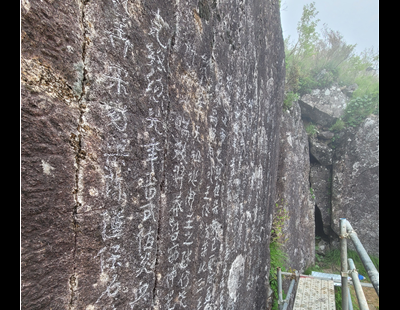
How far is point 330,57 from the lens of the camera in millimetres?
9211

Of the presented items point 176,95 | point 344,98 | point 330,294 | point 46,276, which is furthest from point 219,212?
point 344,98

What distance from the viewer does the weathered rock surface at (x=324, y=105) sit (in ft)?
26.6

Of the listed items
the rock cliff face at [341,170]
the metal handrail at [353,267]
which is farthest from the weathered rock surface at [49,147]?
the rock cliff face at [341,170]

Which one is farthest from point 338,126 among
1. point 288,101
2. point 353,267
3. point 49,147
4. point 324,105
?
point 49,147

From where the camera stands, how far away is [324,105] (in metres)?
8.12

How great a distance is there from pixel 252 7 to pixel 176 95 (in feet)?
6.21

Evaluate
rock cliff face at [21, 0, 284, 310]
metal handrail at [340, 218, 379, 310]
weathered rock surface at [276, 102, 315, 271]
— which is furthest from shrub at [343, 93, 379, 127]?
rock cliff face at [21, 0, 284, 310]

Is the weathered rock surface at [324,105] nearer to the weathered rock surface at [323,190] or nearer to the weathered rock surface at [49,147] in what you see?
the weathered rock surface at [323,190]

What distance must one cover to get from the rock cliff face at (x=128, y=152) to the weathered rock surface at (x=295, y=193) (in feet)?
10.6

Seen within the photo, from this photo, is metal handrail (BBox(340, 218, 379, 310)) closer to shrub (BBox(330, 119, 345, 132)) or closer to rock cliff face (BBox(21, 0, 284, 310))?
rock cliff face (BBox(21, 0, 284, 310))

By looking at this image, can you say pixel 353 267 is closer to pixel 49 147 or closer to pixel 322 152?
pixel 49 147

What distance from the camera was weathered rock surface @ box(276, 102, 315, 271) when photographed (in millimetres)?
5305
